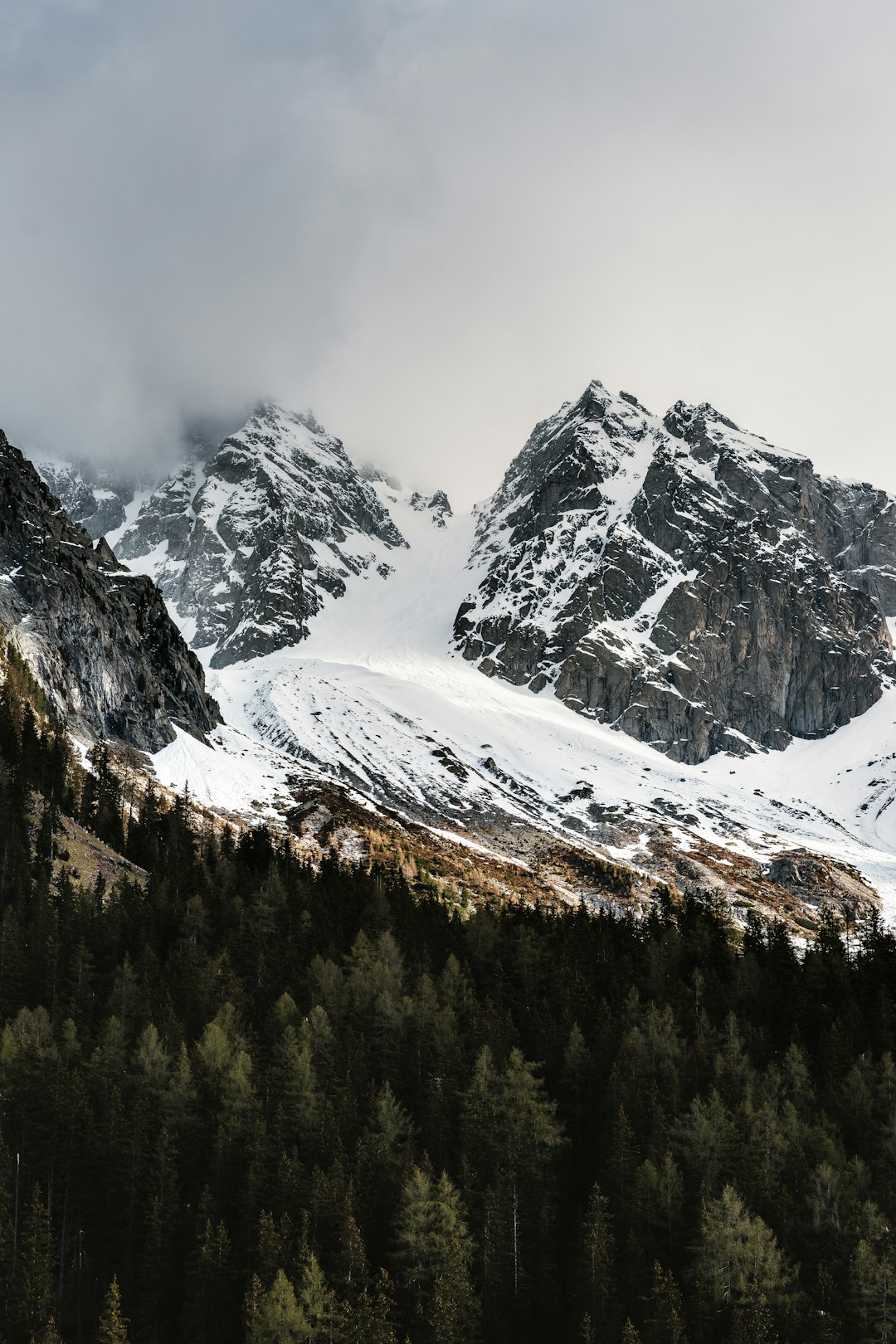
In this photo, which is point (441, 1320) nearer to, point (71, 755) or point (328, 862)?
point (328, 862)

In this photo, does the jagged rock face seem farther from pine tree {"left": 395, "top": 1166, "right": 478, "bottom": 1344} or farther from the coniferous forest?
pine tree {"left": 395, "top": 1166, "right": 478, "bottom": 1344}

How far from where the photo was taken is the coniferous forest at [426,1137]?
5481cm

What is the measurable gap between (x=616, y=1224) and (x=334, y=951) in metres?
38.7

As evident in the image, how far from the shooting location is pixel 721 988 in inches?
3551

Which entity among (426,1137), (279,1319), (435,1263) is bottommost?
(279,1319)

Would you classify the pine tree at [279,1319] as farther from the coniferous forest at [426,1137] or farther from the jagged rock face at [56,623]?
the jagged rock face at [56,623]

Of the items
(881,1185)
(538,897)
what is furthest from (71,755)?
(881,1185)

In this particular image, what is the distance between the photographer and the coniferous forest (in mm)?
54812

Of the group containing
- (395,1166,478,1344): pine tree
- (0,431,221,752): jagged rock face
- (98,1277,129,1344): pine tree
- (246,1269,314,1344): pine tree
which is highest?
(0,431,221,752): jagged rock face

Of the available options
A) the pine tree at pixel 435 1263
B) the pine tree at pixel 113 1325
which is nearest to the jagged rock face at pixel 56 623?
the pine tree at pixel 435 1263

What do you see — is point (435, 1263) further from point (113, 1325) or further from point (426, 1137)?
point (113, 1325)

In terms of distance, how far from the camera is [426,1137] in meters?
68.4

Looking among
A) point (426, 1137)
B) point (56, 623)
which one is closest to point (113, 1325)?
point (426, 1137)

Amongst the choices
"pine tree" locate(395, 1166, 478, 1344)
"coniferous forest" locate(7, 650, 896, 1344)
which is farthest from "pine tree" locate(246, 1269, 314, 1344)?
"pine tree" locate(395, 1166, 478, 1344)
